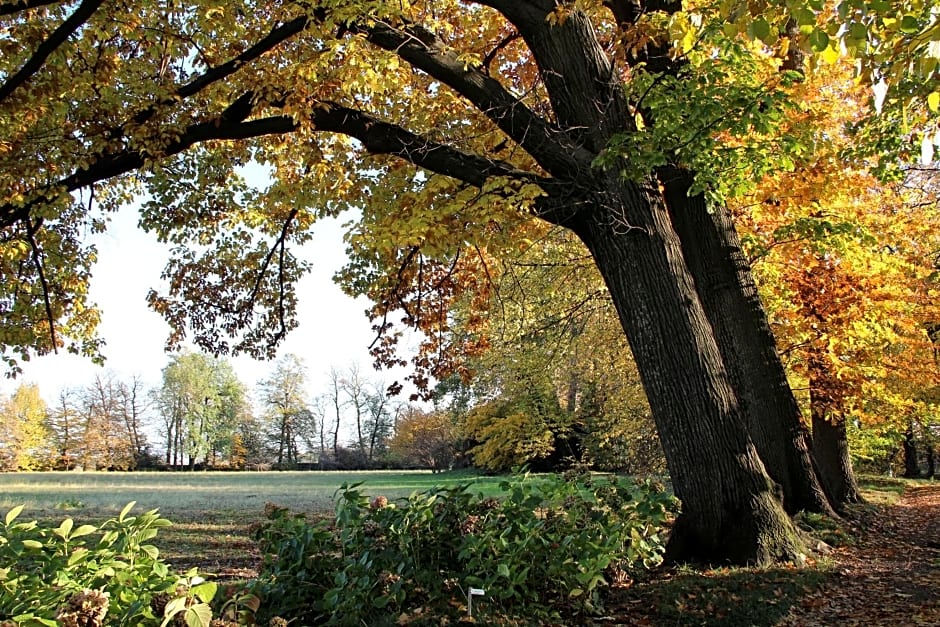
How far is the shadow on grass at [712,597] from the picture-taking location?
4.96 meters

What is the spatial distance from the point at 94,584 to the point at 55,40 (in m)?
5.02

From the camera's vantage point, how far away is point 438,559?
4.94 meters

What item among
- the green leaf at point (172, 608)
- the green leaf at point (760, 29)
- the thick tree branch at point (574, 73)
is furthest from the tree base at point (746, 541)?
the green leaf at point (172, 608)

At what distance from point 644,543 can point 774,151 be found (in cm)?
411

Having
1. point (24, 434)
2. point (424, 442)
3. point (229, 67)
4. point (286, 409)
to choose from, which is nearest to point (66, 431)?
point (24, 434)

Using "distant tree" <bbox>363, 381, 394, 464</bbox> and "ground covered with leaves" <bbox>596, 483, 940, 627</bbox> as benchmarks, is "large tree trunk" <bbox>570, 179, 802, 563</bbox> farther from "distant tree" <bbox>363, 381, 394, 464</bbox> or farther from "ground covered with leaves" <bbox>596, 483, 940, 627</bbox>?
"distant tree" <bbox>363, 381, 394, 464</bbox>

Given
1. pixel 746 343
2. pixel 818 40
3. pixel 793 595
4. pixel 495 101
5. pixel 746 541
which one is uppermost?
pixel 495 101

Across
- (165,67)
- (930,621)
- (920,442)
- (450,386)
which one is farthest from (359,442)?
(930,621)

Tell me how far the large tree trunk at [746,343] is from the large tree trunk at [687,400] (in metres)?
2.15

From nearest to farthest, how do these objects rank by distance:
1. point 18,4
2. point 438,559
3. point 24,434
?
point 438,559, point 18,4, point 24,434

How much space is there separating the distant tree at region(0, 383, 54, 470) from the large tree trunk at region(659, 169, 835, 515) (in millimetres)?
53943

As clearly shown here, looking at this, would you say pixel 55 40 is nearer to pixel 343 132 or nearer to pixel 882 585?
pixel 343 132

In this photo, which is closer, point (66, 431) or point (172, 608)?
point (172, 608)

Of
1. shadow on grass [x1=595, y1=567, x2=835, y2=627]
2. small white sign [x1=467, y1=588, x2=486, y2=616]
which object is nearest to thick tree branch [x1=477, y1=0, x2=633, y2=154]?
shadow on grass [x1=595, y1=567, x2=835, y2=627]
